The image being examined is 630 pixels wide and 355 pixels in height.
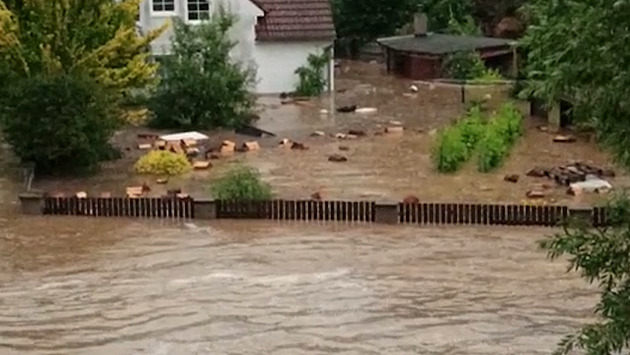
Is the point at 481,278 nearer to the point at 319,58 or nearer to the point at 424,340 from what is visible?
the point at 424,340

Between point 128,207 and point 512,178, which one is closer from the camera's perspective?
point 128,207

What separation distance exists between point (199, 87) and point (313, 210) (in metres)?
11.0

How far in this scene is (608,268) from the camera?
298 inches

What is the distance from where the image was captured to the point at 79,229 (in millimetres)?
22203

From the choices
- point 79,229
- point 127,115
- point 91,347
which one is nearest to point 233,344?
point 91,347

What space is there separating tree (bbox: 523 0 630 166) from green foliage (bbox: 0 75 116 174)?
19.0m

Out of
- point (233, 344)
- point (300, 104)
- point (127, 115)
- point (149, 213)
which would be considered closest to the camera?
point (233, 344)

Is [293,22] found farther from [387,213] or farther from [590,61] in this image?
[590,61]

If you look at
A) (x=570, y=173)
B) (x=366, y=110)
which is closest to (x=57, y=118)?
(x=570, y=173)

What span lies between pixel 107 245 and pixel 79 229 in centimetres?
139

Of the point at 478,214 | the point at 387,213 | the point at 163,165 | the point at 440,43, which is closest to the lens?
the point at 478,214

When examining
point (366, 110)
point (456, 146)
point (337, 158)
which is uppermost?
point (456, 146)

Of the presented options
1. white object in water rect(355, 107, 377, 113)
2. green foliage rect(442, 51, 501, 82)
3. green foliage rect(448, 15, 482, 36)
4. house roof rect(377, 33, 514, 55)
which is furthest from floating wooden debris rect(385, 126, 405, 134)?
green foliage rect(448, 15, 482, 36)

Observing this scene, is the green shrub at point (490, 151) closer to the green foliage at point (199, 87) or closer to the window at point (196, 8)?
the green foliage at point (199, 87)
